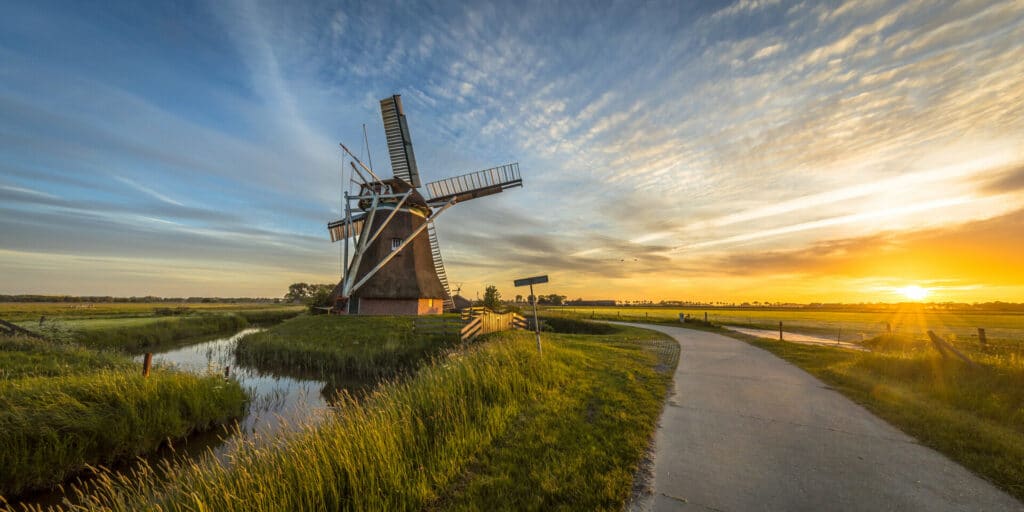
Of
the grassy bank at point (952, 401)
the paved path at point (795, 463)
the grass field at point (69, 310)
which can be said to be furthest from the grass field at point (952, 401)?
the grass field at point (69, 310)

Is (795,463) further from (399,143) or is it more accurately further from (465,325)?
(399,143)

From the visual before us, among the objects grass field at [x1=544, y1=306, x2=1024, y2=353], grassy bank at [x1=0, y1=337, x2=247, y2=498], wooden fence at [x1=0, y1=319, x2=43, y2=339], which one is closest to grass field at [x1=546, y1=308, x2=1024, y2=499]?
grass field at [x1=544, y1=306, x2=1024, y2=353]

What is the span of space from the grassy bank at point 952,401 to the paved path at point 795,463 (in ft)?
1.14

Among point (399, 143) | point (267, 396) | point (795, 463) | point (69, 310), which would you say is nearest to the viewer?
point (795, 463)

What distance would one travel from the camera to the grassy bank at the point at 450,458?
3.65m

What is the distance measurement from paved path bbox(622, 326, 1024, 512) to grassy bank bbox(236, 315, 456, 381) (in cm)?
1010

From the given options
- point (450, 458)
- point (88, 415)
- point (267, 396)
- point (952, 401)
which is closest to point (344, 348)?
point (267, 396)

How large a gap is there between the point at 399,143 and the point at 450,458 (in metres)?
23.8

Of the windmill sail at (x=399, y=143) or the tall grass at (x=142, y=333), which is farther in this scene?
the windmill sail at (x=399, y=143)

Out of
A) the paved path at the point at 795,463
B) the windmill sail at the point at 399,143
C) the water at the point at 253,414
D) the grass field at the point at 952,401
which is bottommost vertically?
the water at the point at 253,414

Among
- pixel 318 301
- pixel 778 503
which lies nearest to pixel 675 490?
pixel 778 503

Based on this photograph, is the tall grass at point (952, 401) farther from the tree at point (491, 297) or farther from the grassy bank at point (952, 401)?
the tree at point (491, 297)

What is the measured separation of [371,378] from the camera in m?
14.0

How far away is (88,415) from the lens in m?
6.82
